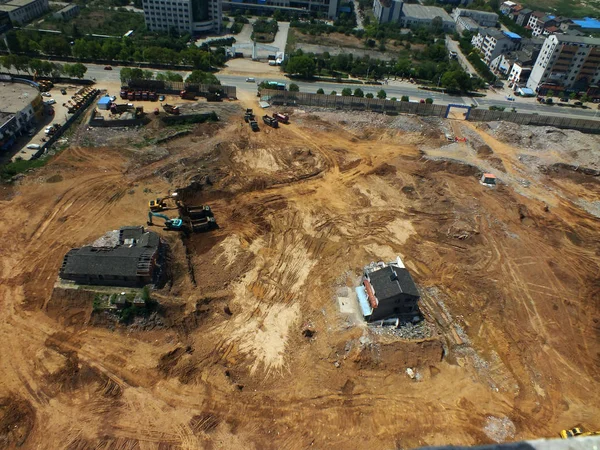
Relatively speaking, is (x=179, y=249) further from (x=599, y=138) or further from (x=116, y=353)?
(x=599, y=138)

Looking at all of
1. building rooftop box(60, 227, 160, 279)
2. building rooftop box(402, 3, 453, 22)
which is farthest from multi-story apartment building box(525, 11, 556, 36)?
building rooftop box(60, 227, 160, 279)

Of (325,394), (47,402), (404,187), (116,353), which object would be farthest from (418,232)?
(47,402)

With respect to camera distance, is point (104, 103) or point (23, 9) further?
point (23, 9)

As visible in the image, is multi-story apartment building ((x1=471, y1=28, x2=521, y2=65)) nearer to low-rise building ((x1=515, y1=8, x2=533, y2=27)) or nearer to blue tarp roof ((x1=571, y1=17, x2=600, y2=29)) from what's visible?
low-rise building ((x1=515, y1=8, x2=533, y2=27))

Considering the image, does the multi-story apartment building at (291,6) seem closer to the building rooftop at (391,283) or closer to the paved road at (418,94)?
the paved road at (418,94)

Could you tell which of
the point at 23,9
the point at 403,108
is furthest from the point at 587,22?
the point at 23,9

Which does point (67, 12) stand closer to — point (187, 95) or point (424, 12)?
point (187, 95)
